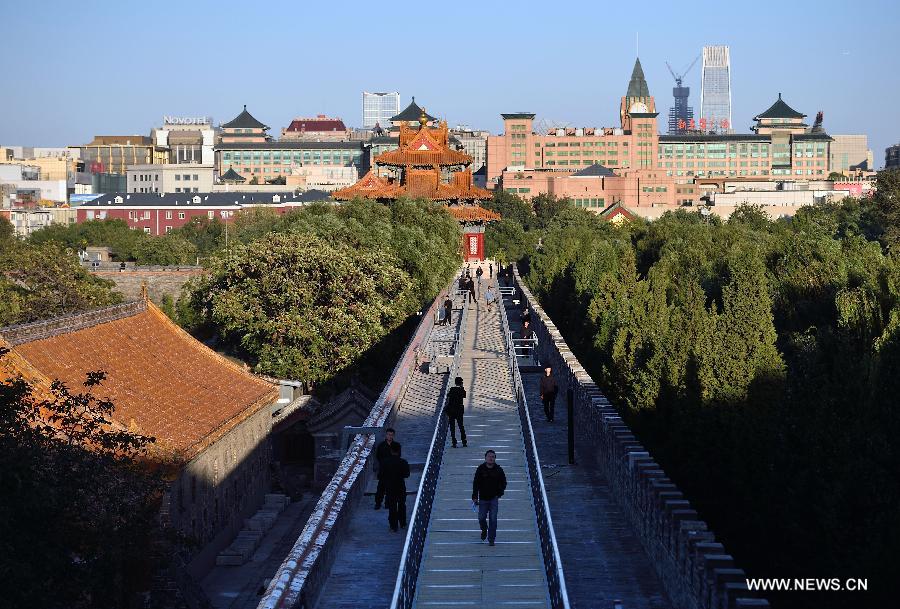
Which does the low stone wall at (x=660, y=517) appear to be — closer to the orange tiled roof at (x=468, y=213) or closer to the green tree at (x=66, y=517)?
the green tree at (x=66, y=517)

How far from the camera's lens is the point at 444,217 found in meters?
71.3

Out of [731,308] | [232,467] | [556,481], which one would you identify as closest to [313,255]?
[232,467]

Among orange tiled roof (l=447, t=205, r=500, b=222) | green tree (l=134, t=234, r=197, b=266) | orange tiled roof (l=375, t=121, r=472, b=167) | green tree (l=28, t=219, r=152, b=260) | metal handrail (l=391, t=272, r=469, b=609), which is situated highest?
orange tiled roof (l=375, t=121, r=472, b=167)

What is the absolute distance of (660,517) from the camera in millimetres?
14922

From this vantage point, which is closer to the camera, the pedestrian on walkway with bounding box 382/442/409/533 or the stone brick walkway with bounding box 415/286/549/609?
the stone brick walkway with bounding box 415/286/549/609

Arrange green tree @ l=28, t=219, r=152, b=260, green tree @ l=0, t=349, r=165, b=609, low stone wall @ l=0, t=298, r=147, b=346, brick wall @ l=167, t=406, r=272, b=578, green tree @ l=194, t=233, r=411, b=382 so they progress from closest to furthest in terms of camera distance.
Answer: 1. green tree @ l=0, t=349, r=165, b=609
2. brick wall @ l=167, t=406, r=272, b=578
3. low stone wall @ l=0, t=298, r=147, b=346
4. green tree @ l=194, t=233, r=411, b=382
5. green tree @ l=28, t=219, r=152, b=260

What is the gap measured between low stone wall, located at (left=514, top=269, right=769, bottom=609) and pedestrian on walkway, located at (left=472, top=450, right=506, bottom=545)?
1.84 m

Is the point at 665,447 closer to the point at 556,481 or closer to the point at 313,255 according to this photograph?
the point at 556,481

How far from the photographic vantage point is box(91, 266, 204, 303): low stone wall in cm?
7525

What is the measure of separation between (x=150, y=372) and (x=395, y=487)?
1741cm

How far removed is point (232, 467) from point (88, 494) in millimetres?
14654

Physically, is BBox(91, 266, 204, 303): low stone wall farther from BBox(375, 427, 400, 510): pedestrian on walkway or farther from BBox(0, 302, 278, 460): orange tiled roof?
BBox(375, 427, 400, 510): pedestrian on walkway

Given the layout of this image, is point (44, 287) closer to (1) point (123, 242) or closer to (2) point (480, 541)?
(2) point (480, 541)

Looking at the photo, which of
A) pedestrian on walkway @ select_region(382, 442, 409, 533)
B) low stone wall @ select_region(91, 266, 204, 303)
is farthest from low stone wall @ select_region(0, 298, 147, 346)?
low stone wall @ select_region(91, 266, 204, 303)
